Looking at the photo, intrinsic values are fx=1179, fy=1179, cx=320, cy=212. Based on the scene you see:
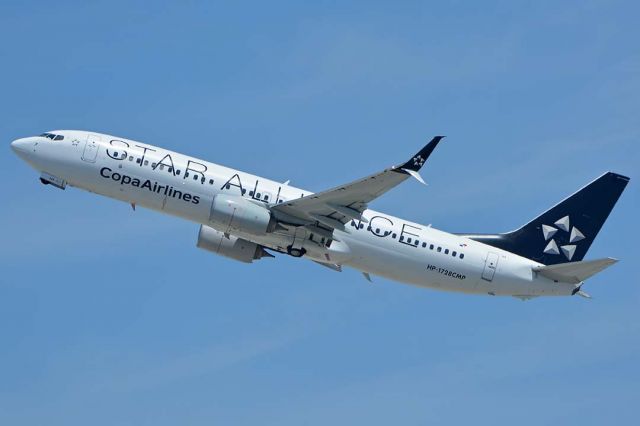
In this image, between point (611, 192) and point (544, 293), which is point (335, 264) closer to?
point (544, 293)

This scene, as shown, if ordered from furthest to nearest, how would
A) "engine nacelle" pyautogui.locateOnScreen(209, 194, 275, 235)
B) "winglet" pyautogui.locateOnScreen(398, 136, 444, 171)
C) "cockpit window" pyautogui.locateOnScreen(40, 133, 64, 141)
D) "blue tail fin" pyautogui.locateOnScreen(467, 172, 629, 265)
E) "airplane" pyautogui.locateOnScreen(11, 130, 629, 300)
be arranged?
"blue tail fin" pyautogui.locateOnScreen(467, 172, 629, 265) → "cockpit window" pyautogui.locateOnScreen(40, 133, 64, 141) → "airplane" pyautogui.locateOnScreen(11, 130, 629, 300) → "engine nacelle" pyautogui.locateOnScreen(209, 194, 275, 235) → "winglet" pyautogui.locateOnScreen(398, 136, 444, 171)

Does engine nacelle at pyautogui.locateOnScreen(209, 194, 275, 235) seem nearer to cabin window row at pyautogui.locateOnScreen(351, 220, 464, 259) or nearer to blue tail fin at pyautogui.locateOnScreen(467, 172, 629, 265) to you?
cabin window row at pyautogui.locateOnScreen(351, 220, 464, 259)

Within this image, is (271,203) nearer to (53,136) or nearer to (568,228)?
(53,136)

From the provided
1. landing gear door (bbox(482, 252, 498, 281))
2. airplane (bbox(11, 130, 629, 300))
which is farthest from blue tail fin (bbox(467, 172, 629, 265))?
landing gear door (bbox(482, 252, 498, 281))

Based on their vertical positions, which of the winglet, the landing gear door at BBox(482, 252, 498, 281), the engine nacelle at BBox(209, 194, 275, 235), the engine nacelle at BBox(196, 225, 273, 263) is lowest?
the engine nacelle at BBox(196, 225, 273, 263)

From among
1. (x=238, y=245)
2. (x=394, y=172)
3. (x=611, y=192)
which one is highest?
(x=611, y=192)

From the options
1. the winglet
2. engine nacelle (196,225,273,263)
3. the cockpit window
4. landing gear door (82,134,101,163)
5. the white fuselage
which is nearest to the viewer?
the winglet

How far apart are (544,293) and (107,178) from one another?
24.9 m

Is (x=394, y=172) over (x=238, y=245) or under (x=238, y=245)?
over

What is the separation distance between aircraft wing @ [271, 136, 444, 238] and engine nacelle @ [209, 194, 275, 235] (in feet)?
2.89

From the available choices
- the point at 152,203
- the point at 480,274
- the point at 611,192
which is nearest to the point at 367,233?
the point at 480,274

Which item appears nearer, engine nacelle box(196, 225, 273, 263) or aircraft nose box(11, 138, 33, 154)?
aircraft nose box(11, 138, 33, 154)

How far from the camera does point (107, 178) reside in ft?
204

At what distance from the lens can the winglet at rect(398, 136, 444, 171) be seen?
55.0m
